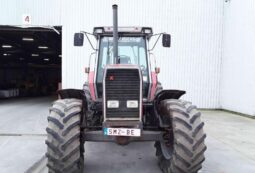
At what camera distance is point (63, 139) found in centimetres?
420

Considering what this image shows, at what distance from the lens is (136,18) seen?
14180mm

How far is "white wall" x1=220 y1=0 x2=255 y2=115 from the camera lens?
1210 centimetres

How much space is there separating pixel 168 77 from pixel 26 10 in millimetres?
7704

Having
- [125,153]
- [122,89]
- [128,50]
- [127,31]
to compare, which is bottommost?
[125,153]

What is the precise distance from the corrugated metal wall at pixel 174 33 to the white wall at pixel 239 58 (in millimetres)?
483

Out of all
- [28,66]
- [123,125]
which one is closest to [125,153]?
[123,125]

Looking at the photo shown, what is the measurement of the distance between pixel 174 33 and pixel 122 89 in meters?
10.4

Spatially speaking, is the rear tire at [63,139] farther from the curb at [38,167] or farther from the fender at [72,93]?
the curb at [38,167]

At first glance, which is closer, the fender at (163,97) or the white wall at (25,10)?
the fender at (163,97)

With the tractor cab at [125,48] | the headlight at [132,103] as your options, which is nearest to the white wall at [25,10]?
the tractor cab at [125,48]

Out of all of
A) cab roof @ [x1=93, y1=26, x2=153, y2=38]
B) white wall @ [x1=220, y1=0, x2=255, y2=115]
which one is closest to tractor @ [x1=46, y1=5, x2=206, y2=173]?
cab roof @ [x1=93, y1=26, x2=153, y2=38]

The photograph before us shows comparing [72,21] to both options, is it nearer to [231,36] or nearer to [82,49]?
[82,49]

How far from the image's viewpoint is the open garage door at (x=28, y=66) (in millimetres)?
22541

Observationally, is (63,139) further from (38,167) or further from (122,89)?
(38,167)
